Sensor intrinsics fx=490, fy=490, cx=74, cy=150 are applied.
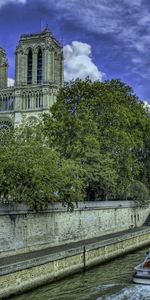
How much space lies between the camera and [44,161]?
96.9 feet

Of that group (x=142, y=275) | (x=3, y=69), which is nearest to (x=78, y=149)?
(x=142, y=275)

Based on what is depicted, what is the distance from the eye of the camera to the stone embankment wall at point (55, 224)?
90.3ft

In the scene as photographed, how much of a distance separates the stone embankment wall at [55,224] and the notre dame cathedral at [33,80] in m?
62.1

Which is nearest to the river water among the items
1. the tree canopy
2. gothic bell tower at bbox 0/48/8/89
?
the tree canopy

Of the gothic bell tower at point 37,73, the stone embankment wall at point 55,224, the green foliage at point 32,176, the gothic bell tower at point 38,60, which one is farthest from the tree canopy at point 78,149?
the gothic bell tower at point 38,60

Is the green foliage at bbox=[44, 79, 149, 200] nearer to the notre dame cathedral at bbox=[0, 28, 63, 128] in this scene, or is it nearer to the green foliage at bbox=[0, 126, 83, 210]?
the green foliage at bbox=[0, 126, 83, 210]

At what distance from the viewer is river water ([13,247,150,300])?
20797mm

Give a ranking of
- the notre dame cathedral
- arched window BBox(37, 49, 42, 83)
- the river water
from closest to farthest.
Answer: the river water → the notre dame cathedral → arched window BBox(37, 49, 42, 83)

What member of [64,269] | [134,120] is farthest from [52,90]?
[64,269]

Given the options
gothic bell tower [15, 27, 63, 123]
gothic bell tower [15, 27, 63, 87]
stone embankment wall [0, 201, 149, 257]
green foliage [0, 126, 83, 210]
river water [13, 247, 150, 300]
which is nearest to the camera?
river water [13, 247, 150, 300]

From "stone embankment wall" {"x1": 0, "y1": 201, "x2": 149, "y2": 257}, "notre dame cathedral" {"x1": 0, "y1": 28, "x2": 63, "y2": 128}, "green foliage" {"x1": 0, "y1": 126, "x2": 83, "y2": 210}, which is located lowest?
"stone embankment wall" {"x1": 0, "y1": 201, "x2": 149, "y2": 257}

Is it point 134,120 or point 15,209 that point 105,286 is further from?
point 134,120

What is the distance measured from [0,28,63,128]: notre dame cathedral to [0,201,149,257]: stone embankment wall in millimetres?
62091

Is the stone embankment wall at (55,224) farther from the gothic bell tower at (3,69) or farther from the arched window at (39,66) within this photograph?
the gothic bell tower at (3,69)
